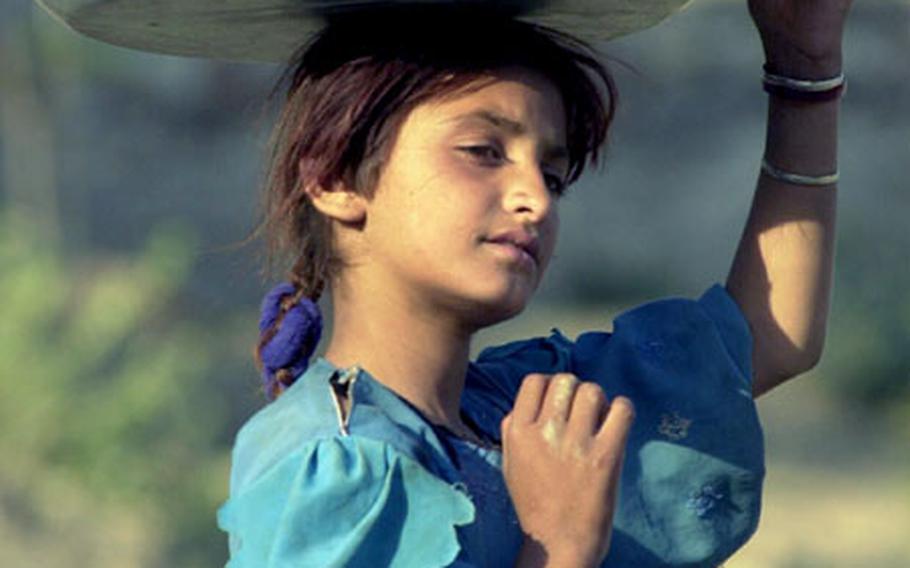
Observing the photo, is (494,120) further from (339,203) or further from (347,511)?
(347,511)

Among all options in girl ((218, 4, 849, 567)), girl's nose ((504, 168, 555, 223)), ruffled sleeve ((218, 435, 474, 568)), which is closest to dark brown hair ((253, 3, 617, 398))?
girl ((218, 4, 849, 567))

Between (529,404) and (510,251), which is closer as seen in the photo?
(529,404)

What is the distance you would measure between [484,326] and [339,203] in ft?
0.73

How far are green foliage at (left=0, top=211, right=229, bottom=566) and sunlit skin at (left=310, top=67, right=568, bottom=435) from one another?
4616 mm

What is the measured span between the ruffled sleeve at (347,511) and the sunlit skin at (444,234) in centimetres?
23

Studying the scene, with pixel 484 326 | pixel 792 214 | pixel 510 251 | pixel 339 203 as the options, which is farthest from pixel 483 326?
pixel 792 214

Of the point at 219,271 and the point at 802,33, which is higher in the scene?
the point at 802,33

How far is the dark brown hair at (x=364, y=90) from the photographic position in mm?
2877

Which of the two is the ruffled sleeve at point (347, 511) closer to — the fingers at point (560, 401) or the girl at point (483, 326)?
the girl at point (483, 326)

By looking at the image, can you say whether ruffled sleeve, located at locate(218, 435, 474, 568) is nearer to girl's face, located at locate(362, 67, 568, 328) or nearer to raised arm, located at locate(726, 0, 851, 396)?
→ girl's face, located at locate(362, 67, 568, 328)

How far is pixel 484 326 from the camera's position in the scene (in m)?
2.87

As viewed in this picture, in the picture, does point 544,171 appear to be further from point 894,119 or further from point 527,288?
point 894,119

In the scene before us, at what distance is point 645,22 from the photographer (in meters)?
2.98

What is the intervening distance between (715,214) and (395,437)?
1142 centimetres
